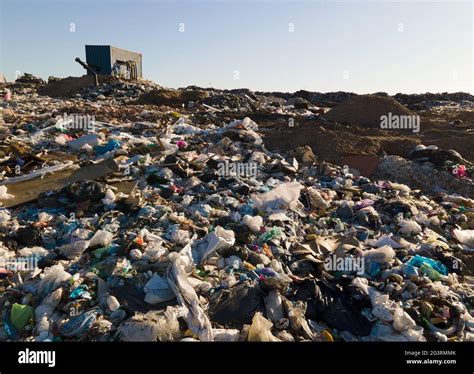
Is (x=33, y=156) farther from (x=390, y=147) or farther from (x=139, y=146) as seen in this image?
(x=390, y=147)

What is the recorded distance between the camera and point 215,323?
279cm

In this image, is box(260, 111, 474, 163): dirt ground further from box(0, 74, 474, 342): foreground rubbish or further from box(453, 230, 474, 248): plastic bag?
box(453, 230, 474, 248): plastic bag

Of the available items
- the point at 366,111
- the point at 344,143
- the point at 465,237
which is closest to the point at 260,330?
the point at 465,237

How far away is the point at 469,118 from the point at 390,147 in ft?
23.4

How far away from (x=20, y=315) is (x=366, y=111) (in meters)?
11.4

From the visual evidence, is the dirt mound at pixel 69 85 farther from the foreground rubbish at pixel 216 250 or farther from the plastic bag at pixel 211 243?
the plastic bag at pixel 211 243

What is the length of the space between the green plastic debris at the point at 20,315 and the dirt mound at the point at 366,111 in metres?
10.5

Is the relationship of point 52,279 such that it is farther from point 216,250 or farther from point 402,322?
point 402,322

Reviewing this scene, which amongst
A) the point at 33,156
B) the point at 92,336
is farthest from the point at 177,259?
the point at 33,156

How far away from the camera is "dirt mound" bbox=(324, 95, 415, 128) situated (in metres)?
11.8

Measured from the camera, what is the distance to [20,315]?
272cm

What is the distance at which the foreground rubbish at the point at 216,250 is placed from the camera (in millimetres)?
2814

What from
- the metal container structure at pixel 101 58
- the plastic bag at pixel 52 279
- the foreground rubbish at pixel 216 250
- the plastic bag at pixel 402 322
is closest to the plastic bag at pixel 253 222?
the foreground rubbish at pixel 216 250
